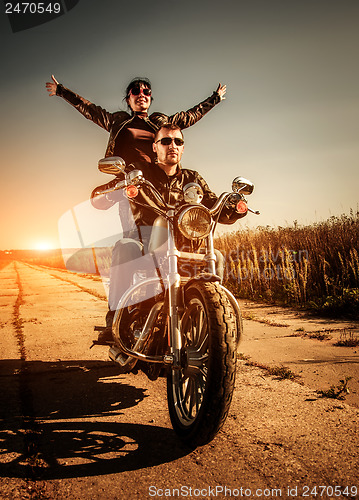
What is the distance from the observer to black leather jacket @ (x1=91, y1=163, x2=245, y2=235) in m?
3.18

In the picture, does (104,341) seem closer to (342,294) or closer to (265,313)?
(265,313)

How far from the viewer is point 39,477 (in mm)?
2010

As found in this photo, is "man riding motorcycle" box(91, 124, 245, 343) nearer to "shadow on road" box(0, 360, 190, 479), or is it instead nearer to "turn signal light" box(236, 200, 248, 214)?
"turn signal light" box(236, 200, 248, 214)

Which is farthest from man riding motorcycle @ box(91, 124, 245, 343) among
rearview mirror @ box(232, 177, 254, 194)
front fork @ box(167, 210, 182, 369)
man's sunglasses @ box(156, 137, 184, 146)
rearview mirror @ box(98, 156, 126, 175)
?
front fork @ box(167, 210, 182, 369)

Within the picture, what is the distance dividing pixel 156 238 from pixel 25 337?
3.58 m

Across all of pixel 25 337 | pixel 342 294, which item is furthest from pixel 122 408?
pixel 342 294

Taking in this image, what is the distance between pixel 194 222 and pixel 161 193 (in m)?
0.72

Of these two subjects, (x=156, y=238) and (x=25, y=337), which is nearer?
(x=156, y=238)

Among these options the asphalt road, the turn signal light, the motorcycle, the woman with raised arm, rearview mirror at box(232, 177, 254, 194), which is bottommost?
the asphalt road

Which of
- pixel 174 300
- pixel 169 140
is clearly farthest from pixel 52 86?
pixel 174 300

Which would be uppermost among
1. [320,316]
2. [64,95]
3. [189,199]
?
[64,95]

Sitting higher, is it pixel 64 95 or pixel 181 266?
pixel 64 95

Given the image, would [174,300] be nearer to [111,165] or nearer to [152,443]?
[152,443]

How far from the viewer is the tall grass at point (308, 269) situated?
717cm
